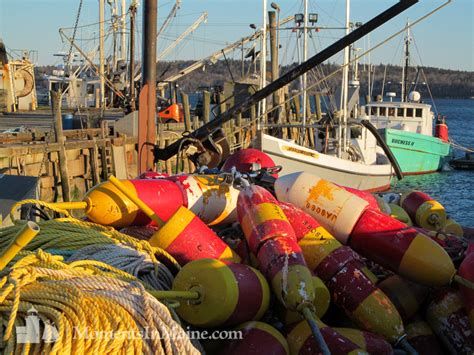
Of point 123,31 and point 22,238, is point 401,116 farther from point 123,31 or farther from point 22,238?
point 22,238

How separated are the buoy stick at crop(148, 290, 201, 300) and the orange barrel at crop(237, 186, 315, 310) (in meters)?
0.59

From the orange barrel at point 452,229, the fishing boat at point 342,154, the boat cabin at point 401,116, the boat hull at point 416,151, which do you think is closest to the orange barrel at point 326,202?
the orange barrel at point 452,229

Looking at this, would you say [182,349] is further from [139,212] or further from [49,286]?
[139,212]

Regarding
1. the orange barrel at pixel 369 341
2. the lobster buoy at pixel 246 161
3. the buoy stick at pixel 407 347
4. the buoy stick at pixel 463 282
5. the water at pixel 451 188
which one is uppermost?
the lobster buoy at pixel 246 161

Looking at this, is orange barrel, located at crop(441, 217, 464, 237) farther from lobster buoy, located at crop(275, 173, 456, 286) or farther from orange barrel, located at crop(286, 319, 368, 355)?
orange barrel, located at crop(286, 319, 368, 355)

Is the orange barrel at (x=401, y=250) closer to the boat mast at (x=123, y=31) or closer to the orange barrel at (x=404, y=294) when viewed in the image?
the orange barrel at (x=404, y=294)

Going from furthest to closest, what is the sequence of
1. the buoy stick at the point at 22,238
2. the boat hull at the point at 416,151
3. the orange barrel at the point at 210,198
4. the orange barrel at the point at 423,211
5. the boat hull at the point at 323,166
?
the boat hull at the point at 416,151 → the boat hull at the point at 323,166 → the orange barrel at the point at 423,211 → the orange barrel at the point at 210,198 → the buoy stick at the point at 22,238

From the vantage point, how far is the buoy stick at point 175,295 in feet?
12.5

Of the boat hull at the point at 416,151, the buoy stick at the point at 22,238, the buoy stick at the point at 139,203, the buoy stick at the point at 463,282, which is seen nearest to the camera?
the buoy stick at the point at 22,238

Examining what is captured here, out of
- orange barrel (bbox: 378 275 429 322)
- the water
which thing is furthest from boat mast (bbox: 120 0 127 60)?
orange barrel (bbox: 378 275 429 322)

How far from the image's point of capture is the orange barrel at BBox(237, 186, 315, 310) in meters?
4.05

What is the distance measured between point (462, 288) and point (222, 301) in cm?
182

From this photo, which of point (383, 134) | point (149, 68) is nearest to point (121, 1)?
point (383, 134)

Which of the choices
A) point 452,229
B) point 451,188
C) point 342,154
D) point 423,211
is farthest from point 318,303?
point 451,188
